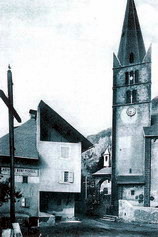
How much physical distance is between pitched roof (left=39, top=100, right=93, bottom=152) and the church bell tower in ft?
28.5

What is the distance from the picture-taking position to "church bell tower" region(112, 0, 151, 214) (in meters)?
29.0

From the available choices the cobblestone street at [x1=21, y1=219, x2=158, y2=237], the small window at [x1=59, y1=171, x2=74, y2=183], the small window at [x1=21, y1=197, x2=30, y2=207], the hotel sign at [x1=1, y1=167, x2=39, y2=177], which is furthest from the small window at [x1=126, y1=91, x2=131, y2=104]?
the small window at [x1=21, y1=197, x2=30, y2=207]

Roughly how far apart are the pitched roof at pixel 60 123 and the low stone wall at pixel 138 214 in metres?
4.77

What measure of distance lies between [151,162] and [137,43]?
964 centimetres

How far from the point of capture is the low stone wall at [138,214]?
2058 centimetres

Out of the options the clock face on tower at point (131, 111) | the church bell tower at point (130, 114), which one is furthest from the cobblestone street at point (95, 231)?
the clock face on tower at point (131, 111)

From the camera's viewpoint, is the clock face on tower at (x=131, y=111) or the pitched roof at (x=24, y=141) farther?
the clock face on tower at (x=131, y=111)

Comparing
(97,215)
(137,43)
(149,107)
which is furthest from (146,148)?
(137,43)

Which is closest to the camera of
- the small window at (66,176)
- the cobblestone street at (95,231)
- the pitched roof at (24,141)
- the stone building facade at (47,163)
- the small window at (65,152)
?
the cobblestone street at (95,231)

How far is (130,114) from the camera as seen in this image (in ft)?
100.0

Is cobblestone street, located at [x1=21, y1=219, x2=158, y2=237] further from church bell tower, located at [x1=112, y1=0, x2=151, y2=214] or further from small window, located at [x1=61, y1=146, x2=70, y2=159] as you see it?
church bell tower, located at [x1=112, y1=0, x2=151, y2=214]

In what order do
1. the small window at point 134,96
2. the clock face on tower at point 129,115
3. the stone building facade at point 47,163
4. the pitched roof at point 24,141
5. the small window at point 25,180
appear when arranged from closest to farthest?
the pitched roof at point 24,141 < the stone building facade at point 47,163 < the small window at point 25,180 < the clock face on tower at point 129,115 < the small window at point 134,96

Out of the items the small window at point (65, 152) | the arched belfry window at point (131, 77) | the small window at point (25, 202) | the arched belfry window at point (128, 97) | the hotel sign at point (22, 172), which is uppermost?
the arched belfry window at point (131, 77)

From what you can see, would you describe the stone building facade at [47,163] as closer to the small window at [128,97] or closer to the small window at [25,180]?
the small window at [25,180]
